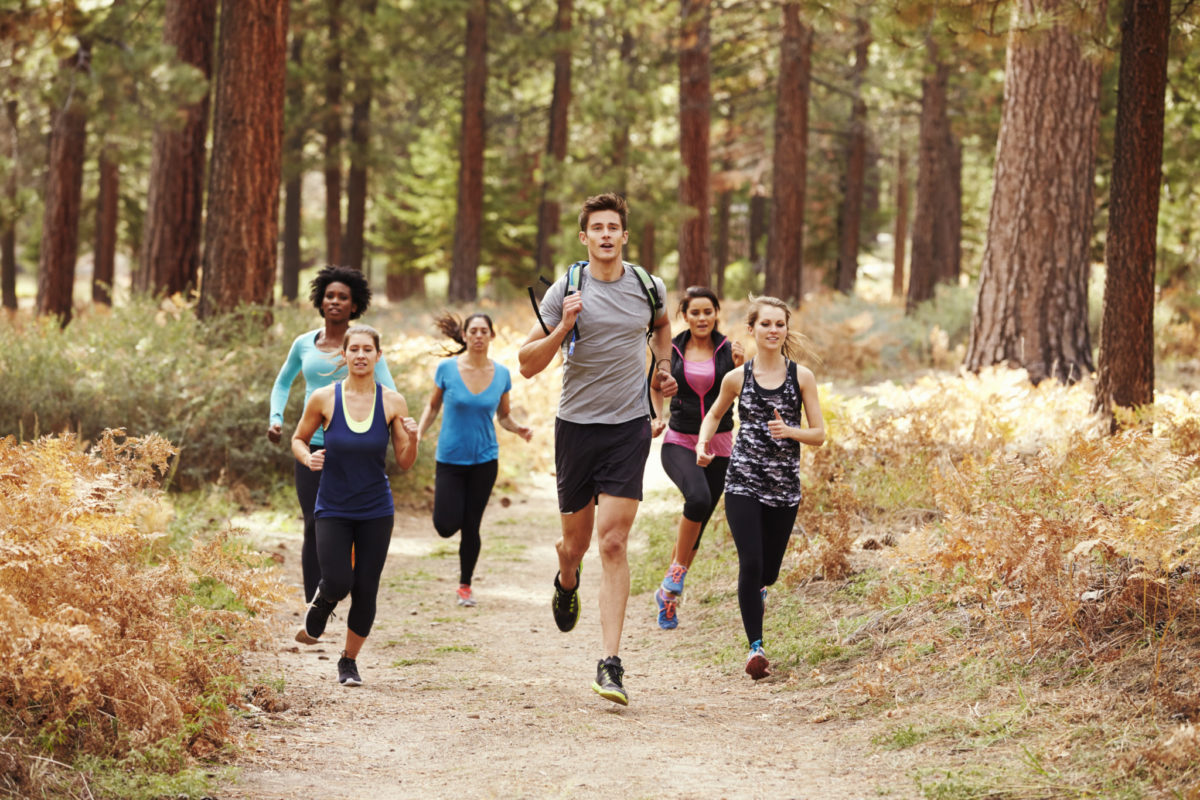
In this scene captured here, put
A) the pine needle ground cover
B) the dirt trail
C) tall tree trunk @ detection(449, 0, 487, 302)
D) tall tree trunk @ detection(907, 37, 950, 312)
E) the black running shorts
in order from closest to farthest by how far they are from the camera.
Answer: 1. the pine needle ground cover
2. the dirt trail
3. the black running shorts
4. tall tree trunk @ detection(907, 37, 950, 312)
5. tall tree trunk @ detection(449, 0, 487, 302)

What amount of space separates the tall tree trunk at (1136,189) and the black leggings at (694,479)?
10.4ft

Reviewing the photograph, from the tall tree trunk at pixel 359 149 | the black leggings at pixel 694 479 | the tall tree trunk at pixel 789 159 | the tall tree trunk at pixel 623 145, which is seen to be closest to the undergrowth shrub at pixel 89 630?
the black leggings at pixel 694 479

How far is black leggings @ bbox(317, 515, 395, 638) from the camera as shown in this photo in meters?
6.09

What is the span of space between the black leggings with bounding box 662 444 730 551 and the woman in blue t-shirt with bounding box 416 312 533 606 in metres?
1.12

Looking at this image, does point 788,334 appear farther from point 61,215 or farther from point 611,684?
point 61,215

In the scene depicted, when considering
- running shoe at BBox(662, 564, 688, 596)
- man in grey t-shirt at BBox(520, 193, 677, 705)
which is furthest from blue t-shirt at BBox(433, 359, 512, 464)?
man in grey t-shirt at BBox(520, 193, 677, 705)

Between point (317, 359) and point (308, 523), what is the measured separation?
1042mm

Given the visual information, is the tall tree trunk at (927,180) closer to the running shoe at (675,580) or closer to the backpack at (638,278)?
the running shoe at (675,580)

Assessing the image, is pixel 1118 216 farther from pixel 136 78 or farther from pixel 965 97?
pixel 965 97

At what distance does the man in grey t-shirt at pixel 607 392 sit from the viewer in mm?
5797

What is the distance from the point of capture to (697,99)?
21.6 m

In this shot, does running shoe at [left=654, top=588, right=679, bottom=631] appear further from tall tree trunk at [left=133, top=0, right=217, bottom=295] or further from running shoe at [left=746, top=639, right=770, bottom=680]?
tall tree trunk at [left=133, top=0, right=217, bottom=295]

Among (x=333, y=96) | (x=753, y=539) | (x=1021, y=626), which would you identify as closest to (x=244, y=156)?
(x=753, y=539)

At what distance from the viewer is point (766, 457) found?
6371mm
